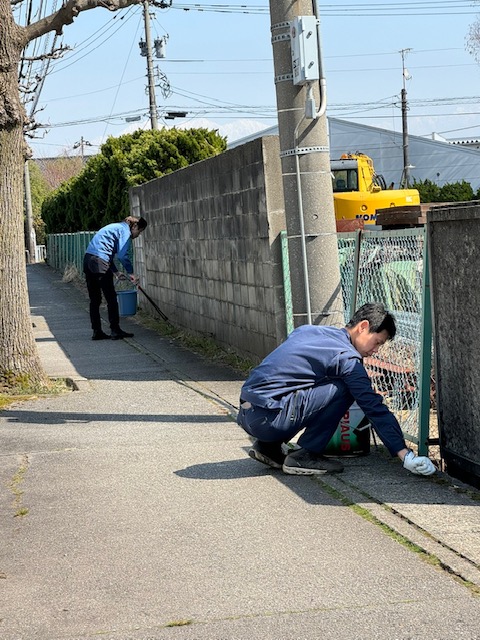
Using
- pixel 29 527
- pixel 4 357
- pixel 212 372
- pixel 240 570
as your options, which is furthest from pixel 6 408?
pixel 240 570

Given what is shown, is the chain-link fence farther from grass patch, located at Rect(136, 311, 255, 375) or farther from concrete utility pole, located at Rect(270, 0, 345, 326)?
grass patch, located at Rect(136, 311, 255, 375)

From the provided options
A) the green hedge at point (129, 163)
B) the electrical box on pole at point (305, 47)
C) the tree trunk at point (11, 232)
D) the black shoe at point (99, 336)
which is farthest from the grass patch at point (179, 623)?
the green hedge at point (129, 163)

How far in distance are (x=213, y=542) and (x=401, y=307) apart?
2587mm

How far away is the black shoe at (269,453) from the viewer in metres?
6.54

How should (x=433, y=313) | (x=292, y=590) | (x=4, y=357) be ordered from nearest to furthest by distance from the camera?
1. (x=292, y=590)
2. (x=433, y=313)
3. (x=4, y=357)

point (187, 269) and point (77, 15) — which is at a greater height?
point (77, 15)

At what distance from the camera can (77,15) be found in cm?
1079

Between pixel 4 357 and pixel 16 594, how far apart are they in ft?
19.2

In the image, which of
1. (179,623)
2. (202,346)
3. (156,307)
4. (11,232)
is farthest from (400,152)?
(179,623)

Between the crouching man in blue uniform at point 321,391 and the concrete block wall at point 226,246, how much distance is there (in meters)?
3.53

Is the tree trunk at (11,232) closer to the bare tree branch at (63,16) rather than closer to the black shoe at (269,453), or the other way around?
the bare tree branch at (63,16)

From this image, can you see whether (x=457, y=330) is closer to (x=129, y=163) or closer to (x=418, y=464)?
(x=418, y=464)

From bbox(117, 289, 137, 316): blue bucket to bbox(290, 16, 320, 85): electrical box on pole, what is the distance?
984 cm

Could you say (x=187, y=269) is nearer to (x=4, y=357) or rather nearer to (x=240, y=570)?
(x=4, y=357)
